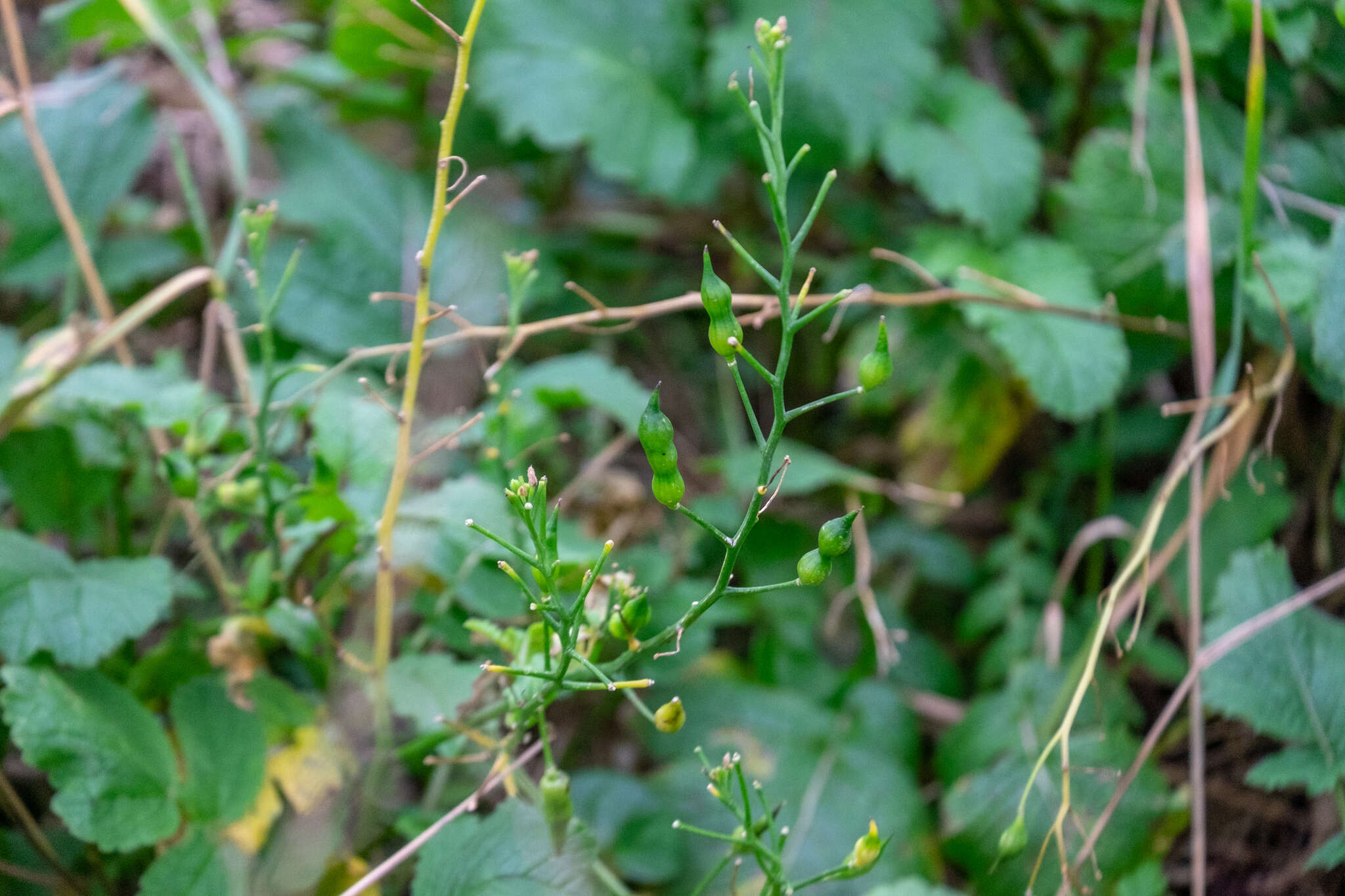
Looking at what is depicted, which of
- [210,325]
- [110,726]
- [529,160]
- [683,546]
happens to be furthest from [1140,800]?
[529,160]

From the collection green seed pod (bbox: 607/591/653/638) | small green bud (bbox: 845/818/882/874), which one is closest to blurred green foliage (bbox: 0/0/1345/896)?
green seed pod (bbox: 607/591/653/638)

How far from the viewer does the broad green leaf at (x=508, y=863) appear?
2.39 feet

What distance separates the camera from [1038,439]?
1546 millimetres

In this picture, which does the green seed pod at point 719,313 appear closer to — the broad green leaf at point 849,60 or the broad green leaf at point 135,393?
the broad green leaf at point 135,393

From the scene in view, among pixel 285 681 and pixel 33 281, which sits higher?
pixel 33 281

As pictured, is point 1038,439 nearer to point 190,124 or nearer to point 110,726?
point 110,726

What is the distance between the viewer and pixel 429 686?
0.86 metres

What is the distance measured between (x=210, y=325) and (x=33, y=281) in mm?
421

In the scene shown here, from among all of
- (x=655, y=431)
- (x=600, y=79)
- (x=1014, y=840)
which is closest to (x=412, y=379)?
(x=655, y=431)

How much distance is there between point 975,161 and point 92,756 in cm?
132

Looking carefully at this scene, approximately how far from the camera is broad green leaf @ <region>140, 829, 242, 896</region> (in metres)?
0.76

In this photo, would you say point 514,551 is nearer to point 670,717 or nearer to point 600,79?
point 670,717

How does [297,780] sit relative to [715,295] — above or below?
below

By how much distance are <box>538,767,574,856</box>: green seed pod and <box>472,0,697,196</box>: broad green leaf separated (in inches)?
37.2
